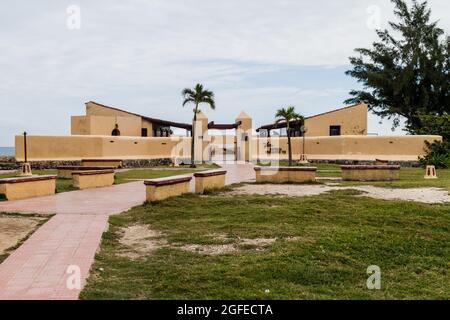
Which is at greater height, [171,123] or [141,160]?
[171,123]

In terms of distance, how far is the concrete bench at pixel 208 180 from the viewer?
1583cm

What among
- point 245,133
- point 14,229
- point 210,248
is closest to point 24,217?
point 14,229

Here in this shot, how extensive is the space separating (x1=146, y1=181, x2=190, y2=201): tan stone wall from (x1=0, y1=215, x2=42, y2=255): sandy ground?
3280 mm

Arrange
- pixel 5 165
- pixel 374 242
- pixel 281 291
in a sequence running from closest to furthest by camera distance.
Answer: pixel 281 291 < pixel 374 242 < pixel 5 165

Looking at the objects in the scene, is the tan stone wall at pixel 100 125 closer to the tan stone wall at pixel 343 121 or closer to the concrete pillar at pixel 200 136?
the concrete pillar at pixel 200 136

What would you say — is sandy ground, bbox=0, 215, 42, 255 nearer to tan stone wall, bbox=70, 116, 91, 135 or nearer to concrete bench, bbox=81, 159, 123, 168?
concrete bench, bbox=81, 159, 123, 168

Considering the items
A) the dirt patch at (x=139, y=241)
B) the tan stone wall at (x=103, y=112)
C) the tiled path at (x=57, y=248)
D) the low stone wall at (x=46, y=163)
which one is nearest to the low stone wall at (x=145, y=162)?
the low stone wall at (x=46, y=163)

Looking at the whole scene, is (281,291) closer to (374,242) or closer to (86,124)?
(374,242)

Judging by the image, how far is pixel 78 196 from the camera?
1518cm

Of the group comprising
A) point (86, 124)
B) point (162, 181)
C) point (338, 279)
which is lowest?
point (338, 279)

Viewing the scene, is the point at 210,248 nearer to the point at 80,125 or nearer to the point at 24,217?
the point at 24,217

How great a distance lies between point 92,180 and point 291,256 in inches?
491

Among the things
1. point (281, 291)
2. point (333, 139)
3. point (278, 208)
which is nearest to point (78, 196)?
point (278, 208)
